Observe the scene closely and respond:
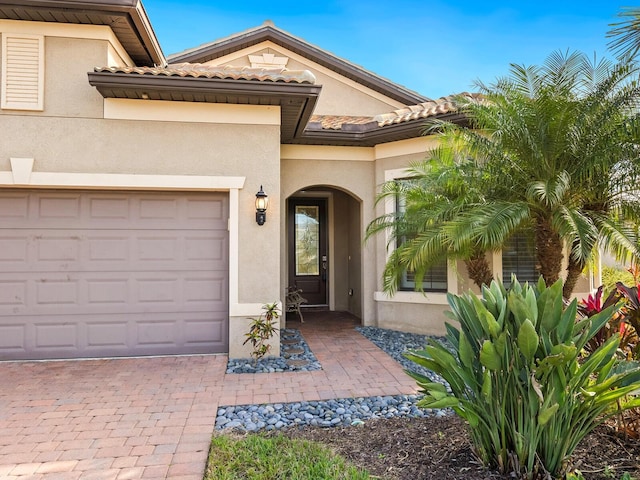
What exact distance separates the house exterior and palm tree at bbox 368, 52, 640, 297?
2878 mm

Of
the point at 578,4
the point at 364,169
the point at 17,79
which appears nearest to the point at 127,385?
the point at 17,79

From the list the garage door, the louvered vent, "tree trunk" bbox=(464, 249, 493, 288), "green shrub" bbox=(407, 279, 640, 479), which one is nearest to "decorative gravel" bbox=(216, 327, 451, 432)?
"green shrub" bbox=(407, 279, 640, 479)

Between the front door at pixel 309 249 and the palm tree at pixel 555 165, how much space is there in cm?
554

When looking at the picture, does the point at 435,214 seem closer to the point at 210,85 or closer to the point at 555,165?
the point at 555,165

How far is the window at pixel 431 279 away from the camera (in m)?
8.43

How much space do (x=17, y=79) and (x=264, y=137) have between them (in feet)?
12.7

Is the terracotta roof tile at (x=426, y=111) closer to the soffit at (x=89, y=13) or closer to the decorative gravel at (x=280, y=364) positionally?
the soffit at (x=89, y=13)

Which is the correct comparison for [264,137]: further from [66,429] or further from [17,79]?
[66,429]

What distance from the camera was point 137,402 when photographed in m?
4.93

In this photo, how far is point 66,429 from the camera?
419cm

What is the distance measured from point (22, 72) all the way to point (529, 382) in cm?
789

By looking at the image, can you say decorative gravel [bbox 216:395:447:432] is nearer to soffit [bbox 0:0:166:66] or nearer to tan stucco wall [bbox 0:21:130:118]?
tan stucco wall [bbox 0:21:130:118]

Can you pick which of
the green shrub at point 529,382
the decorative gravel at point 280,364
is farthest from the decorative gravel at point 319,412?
the green shrub at point 529,382

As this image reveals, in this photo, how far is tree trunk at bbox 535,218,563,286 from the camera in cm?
644
